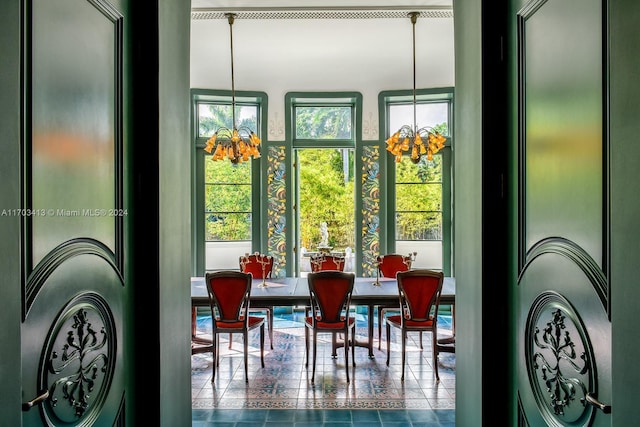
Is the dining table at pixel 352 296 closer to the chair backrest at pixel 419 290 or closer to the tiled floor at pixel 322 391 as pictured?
the chair backrest at pixel 419 290

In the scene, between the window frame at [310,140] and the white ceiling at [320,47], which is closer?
the white ceiling at [320,47]

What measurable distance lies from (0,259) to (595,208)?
1629 mm

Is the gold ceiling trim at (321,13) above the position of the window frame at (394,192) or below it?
above

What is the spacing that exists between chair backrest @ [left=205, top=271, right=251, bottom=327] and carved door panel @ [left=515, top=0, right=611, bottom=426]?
2.72 m

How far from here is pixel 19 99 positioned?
3.81 ft

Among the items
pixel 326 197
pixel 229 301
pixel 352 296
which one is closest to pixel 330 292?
pixel 352 296

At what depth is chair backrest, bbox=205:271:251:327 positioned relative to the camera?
4.02 metres

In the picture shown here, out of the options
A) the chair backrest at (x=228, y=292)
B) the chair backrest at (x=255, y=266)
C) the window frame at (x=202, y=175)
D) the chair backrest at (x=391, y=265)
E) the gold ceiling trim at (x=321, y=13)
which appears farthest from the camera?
the window frame at (x=202, y=175)

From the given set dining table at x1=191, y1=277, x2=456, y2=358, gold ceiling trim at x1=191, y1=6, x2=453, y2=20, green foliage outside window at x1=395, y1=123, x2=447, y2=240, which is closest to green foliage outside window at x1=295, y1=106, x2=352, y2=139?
green foliage outside window at x1=395, y1=123, x2=447, y2=240

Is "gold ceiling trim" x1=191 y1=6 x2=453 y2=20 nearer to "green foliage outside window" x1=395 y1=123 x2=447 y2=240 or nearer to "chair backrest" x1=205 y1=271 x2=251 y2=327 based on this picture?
"green foliage outside window" x1=395 y1=123 x2=447 y2=240

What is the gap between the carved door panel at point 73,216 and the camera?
1.26m

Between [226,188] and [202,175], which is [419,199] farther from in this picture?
[202,175]

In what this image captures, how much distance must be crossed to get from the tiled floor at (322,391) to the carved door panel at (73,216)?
1847 mm

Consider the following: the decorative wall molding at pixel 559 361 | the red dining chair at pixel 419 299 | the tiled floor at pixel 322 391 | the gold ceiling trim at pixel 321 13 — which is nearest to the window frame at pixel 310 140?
the gold ceiling trim at pixel 321 13
